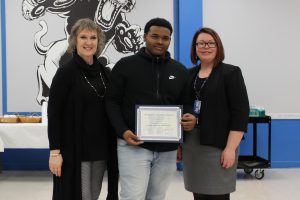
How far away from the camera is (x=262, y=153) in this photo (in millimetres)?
4988

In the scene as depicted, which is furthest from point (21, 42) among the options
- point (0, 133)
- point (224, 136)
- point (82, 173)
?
point (224, 136)

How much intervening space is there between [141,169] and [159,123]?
0.27 meters

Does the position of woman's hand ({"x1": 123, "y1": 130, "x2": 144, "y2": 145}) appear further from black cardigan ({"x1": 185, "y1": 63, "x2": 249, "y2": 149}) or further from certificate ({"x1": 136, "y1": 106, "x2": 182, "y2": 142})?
black cardigan ({"x1": 185, "y1": 63, "x2": 249, "y2": 149})

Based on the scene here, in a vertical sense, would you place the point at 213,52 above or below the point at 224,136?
above

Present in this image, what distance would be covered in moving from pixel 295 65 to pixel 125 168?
375 centimetres

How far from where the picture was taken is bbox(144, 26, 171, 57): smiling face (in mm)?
1951

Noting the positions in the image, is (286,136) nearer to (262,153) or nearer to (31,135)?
(262,153)

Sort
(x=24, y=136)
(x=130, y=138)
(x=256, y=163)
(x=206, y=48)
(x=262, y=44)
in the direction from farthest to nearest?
(x=262, y=44)
(x=256, y=163)
(x=24, y=136)
(x=206, y=48)
(x=130, y=138)

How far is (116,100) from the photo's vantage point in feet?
6.59

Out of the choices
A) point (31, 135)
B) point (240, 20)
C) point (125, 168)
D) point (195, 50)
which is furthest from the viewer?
point (240, 20)

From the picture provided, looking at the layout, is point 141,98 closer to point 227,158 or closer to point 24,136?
point 227,158

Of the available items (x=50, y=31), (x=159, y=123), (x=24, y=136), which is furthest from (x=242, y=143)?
(x=159, y=123)

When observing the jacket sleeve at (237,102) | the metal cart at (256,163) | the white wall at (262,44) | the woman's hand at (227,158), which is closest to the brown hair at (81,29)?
the jacket sleeve at (237,102)

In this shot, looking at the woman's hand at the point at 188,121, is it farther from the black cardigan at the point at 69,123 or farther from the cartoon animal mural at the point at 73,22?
the cartoon animal mural at the point at 73,22
